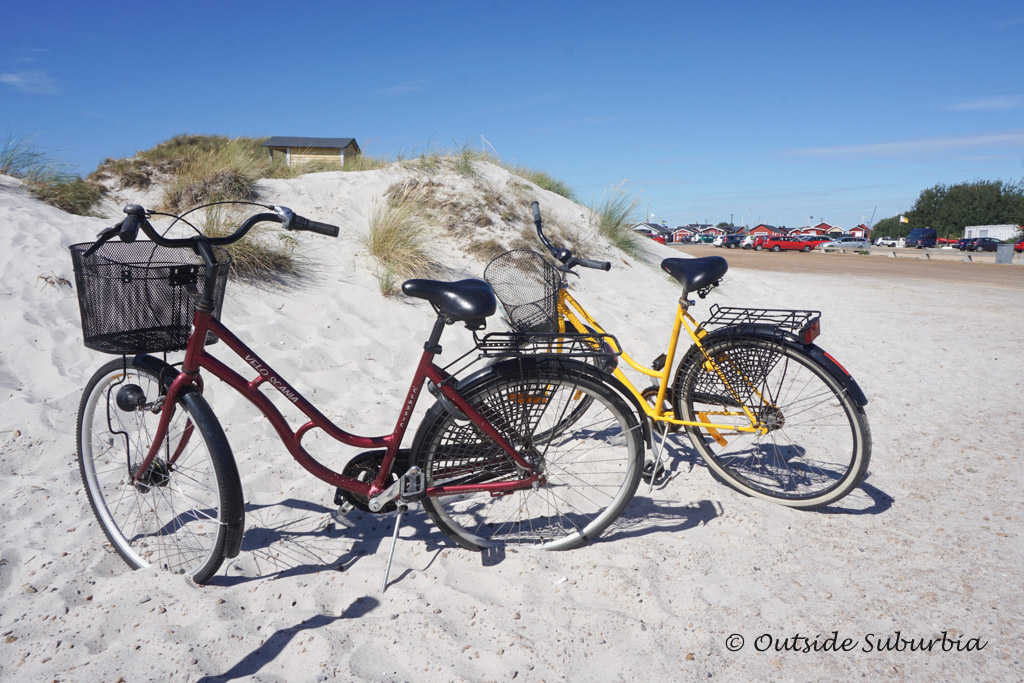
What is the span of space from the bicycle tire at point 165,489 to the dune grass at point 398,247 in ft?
11.6

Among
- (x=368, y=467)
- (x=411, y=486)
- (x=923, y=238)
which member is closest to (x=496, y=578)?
(x=411, y=486)

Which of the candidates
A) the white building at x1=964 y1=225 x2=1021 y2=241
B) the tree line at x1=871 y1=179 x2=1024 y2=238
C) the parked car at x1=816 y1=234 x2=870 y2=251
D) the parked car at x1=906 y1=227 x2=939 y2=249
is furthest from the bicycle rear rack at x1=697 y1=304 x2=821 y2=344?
the tree line at x1=871 y1=179 x2=1024 y2=238

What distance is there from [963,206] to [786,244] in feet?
139

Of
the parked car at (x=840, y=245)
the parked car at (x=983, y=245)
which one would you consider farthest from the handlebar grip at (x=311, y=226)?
the parked car at (x=983, y=245)

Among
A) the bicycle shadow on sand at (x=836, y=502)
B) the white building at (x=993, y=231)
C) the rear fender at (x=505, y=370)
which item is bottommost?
the bicycle shadow on sand at (x=836, y=502)

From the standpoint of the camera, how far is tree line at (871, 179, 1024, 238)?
203 ft

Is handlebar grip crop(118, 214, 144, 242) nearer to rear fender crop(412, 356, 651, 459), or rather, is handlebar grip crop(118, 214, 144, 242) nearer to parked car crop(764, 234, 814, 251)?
rear fender crop(412, 356, 651, 459)

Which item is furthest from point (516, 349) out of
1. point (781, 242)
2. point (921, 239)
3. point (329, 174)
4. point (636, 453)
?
point (921, 239)

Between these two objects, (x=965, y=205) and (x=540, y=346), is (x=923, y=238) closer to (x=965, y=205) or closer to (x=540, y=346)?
(x=965, y=205)

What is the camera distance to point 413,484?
2480mm

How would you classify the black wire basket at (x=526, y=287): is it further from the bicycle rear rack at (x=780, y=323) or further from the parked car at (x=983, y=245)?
the parked car at (x=983, y=245)

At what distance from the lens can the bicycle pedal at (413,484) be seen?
2479 mm

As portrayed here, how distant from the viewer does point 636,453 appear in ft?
8.63

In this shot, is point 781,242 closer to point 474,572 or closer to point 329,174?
point 329,174
